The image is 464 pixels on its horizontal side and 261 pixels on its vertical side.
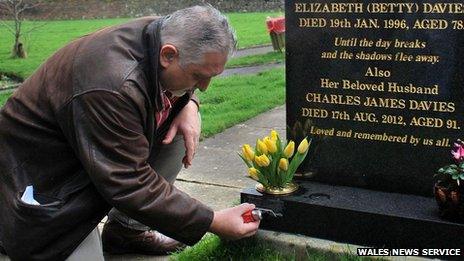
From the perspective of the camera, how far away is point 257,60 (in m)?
13.3

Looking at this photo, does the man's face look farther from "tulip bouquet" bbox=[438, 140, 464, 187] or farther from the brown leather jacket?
"tulip bouquet" bbox=[438, 140, 464, 187]

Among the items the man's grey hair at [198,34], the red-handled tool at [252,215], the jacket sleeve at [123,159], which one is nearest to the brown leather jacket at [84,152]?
the jacket sleeve at [123,159]

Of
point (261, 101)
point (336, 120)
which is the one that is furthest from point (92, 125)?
point (261, 101)

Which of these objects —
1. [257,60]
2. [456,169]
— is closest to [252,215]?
[456,169]

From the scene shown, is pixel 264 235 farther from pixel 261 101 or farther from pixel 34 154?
pixel 261 101

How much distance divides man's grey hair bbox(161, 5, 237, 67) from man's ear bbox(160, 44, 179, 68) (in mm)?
18

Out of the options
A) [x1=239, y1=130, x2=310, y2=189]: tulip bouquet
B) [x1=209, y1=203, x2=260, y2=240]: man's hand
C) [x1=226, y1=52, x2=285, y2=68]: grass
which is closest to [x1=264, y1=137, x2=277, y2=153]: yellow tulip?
[x1=239, y1=130, x2=310, y2=189]: tulip bouquet

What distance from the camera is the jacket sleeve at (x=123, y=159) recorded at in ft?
8.25

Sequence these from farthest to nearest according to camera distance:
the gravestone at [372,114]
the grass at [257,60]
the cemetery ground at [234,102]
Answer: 1. the grass at [257,60]
2. the cemetery ground at [234,102]
3. the gravestone at [372,114]

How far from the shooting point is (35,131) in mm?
2799

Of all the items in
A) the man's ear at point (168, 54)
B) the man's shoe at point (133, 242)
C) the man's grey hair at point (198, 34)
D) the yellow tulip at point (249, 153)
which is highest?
the man's grey hair at point (198, 34)

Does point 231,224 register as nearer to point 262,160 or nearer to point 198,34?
point 262,160

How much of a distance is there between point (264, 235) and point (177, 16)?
1377 millimetres

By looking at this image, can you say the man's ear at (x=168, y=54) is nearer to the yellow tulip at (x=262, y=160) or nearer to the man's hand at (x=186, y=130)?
the man's hand at (x=186, y=130)
